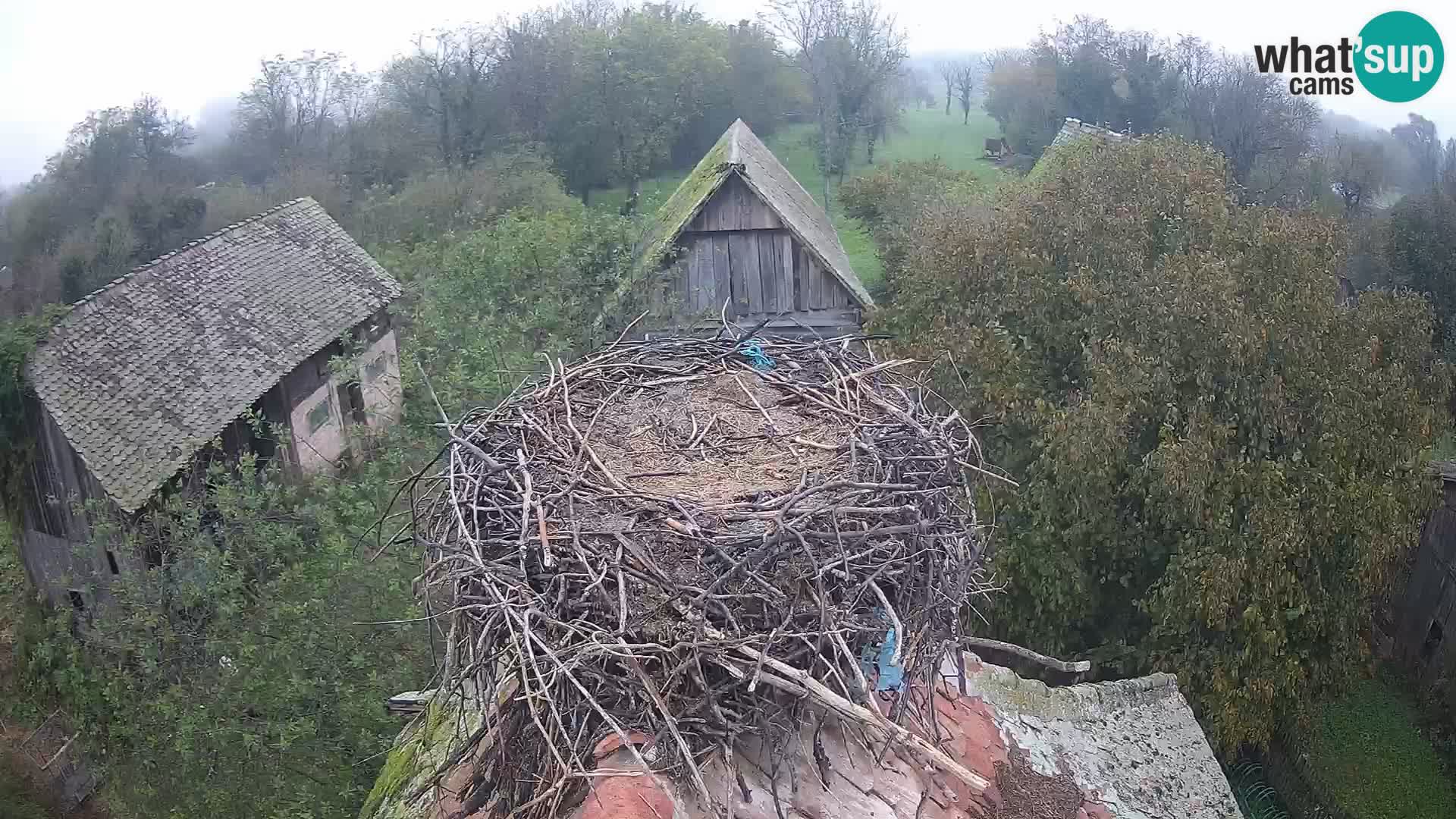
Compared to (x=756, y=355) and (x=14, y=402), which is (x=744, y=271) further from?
(x=14, y=402)

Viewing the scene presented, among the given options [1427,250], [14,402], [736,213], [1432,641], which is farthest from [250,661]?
[1427,250]

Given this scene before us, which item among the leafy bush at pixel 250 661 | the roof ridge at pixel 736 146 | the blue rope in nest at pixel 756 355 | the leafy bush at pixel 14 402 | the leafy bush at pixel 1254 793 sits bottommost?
the leafy bush at pixel 1254 793

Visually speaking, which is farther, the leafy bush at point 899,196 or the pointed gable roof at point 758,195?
the leafy bush at point 899,196

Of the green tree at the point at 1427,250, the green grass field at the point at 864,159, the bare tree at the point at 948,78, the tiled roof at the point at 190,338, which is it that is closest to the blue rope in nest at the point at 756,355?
the tiled roof at the point at 190,338

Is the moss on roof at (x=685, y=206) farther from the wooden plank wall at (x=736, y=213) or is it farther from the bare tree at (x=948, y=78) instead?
the bare tree at (x=948, y=78)

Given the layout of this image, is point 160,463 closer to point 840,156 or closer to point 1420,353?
point 1420,353

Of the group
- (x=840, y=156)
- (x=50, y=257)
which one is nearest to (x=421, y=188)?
(x=50, y=257)

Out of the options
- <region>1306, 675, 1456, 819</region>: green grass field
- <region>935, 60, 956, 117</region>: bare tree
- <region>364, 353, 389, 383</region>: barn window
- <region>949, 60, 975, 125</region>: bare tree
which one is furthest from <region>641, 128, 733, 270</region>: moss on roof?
<region>935, 60, 956, 117</region>: bare tree
